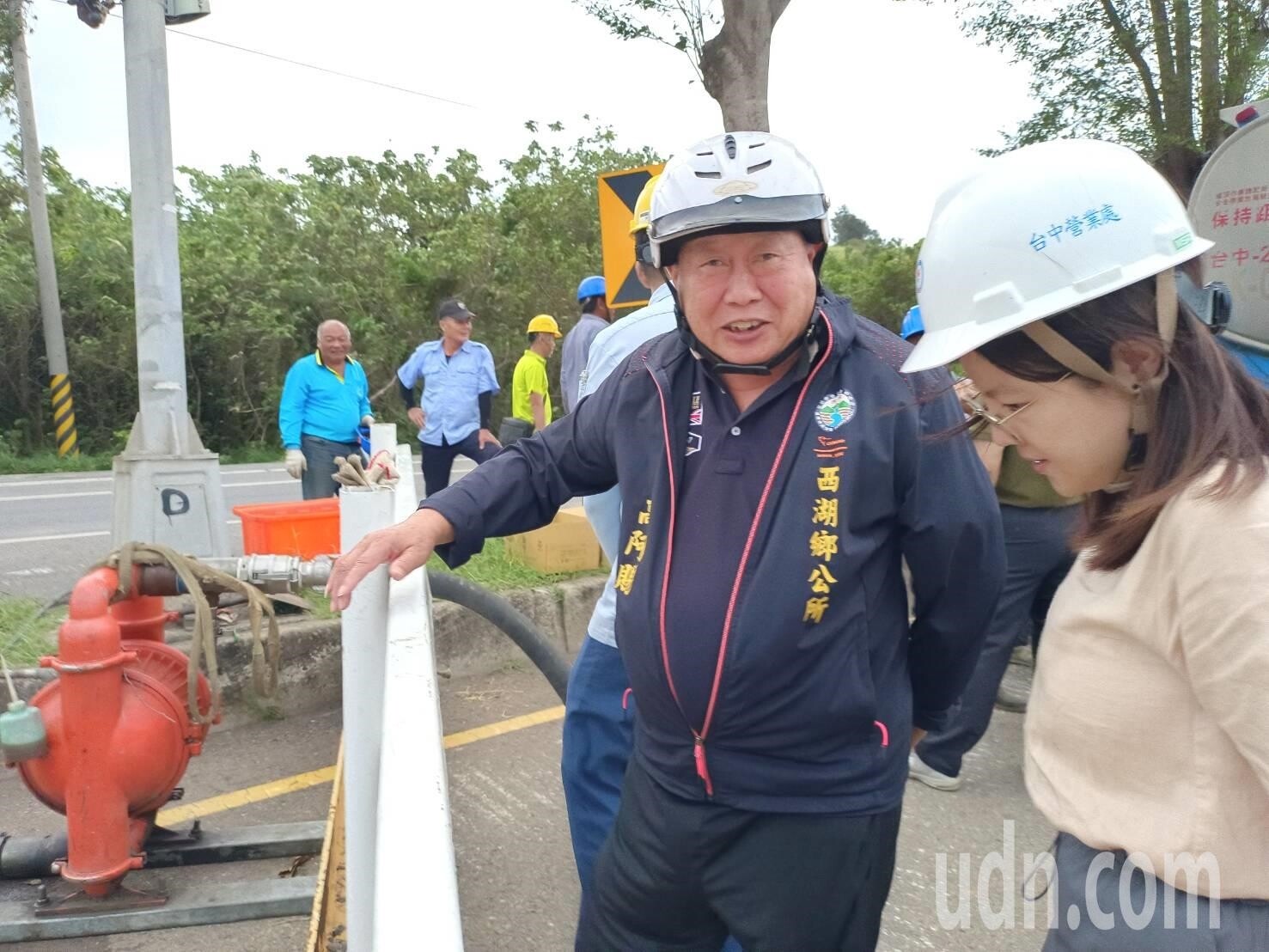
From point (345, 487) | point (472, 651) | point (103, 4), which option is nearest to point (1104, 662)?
point (345, 487)

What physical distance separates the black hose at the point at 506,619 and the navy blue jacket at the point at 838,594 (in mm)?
1248

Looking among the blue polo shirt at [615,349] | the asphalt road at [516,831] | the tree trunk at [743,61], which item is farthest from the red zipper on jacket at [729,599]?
the tree trunk at [743,61]

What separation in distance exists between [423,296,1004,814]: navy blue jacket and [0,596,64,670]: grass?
3080 mm

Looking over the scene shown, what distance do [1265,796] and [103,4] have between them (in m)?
6.10

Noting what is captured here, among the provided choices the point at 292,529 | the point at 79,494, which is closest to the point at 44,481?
the point at 79,494

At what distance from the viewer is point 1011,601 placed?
3674 mm

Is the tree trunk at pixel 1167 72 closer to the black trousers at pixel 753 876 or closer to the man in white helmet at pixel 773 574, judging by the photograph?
the man in white helmet at pixel 773 574

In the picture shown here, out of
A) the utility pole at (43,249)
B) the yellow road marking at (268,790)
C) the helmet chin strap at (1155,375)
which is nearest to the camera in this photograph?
the helmet chin strap at (1155,375)

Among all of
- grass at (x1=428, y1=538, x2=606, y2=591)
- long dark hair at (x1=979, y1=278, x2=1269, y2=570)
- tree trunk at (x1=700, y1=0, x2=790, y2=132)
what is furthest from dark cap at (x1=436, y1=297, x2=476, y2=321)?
long dark hair at (x1=979, y1=278, x2=1269, y2=570)

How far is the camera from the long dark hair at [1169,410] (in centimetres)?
109

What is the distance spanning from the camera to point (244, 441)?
18.8 m

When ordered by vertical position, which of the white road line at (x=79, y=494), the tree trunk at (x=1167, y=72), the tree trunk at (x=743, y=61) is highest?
the tree trunk at (x=1167, y=72)

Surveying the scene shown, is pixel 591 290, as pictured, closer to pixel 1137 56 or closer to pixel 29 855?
pixel 29 855

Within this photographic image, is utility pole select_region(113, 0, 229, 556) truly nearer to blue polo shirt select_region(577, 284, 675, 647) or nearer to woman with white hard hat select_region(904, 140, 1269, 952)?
blue polo shirt select_region(577, 284, 675, 647)
